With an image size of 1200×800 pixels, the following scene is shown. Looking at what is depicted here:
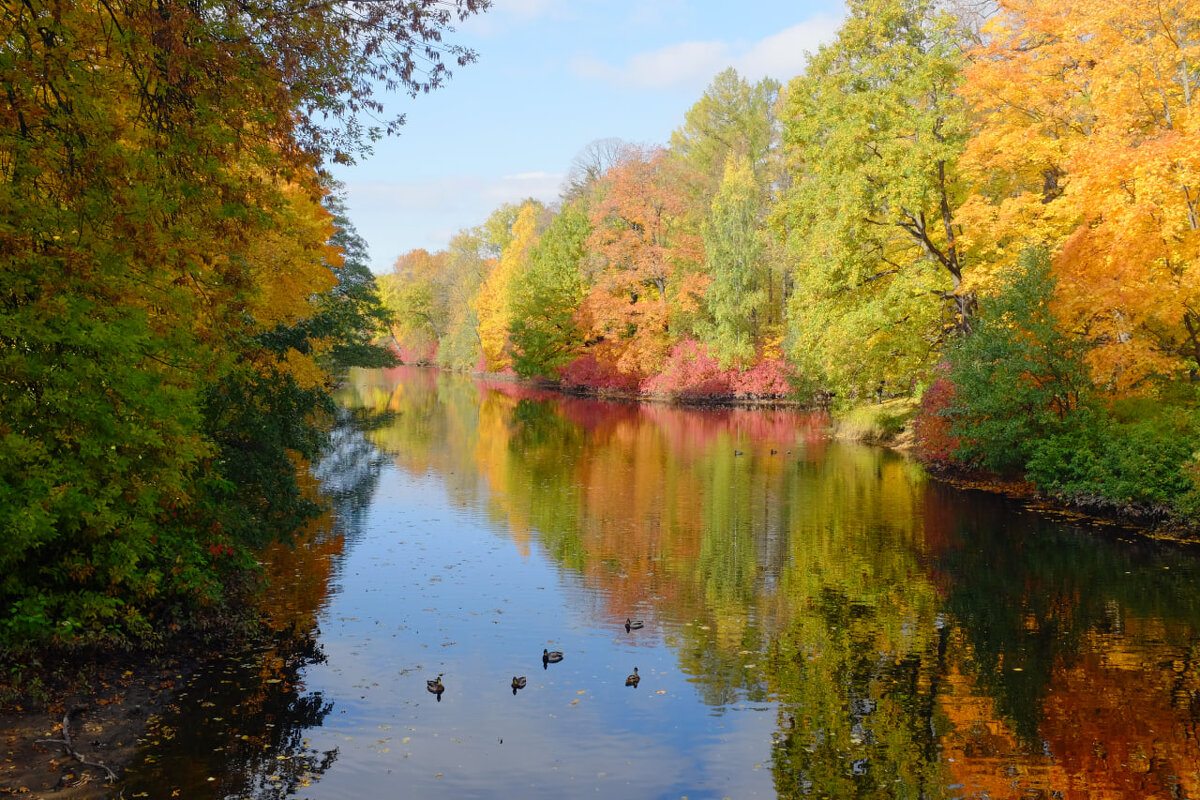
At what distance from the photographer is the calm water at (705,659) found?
25.7ft

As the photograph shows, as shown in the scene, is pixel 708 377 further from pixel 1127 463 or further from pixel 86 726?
pixel 86 726

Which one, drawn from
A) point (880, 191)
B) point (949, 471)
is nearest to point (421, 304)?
point (880, 191)

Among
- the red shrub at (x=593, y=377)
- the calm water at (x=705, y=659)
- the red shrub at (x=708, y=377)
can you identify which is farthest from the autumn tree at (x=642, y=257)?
the calm water at (x=705, y=659)

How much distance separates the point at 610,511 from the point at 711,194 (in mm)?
42275

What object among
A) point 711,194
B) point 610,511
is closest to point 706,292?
point 711,194

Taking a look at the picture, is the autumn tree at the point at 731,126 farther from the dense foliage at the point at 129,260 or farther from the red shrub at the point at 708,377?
the dense foliage at the point at 129,260

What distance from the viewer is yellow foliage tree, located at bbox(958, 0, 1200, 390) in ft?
55.3

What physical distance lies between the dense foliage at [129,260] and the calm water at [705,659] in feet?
5.29

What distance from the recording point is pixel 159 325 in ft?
32.7

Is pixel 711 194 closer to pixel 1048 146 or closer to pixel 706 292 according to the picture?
pixel 706 292

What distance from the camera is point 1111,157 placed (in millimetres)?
17078

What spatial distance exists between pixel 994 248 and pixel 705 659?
18468 mm

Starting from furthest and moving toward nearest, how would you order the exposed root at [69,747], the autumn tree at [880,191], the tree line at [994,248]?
the autumn tree at [880,191] < the tree line at [994,248] < the exposed root at [69,747]

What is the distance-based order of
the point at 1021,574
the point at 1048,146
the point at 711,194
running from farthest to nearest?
1. the point at 711,194
2. the point at 1048,146
3. the point at 1021,574
